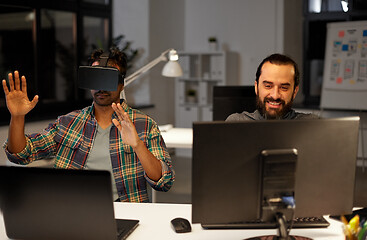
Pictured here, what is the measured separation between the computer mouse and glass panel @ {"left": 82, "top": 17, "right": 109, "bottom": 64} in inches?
170

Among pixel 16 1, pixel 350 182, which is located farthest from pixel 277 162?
pixel 16 1

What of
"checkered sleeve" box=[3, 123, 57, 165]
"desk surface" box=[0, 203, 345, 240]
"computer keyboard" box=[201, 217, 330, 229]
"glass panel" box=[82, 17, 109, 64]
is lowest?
"desk surface" box=[0, 203, 345, 240]

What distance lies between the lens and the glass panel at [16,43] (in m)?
4.88

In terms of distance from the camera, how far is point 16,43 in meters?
5.05

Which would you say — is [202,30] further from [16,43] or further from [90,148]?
[90,148]

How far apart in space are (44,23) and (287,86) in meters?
3.79

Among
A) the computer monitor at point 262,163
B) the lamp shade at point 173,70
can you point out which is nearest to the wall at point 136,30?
the lamp shade at point 173,70

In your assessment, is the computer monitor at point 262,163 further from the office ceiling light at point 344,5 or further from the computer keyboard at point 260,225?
the office ceiling light at point 344,5

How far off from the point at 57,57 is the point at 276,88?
12.6ft

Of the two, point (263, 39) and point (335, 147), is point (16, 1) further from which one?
point (335, 147)

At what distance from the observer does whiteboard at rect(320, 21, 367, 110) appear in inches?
223

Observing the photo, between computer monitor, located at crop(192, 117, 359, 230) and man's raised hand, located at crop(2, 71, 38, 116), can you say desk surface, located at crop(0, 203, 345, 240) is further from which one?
man's raised hand, located at crop(2, 71, 38, 116)

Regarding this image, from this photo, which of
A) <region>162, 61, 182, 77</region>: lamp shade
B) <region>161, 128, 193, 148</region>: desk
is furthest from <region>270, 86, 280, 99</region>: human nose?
<region>162, 61, 182, 77</region>: lamp shade

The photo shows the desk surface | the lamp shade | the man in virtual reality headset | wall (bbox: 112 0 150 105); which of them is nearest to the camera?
the desk surface
